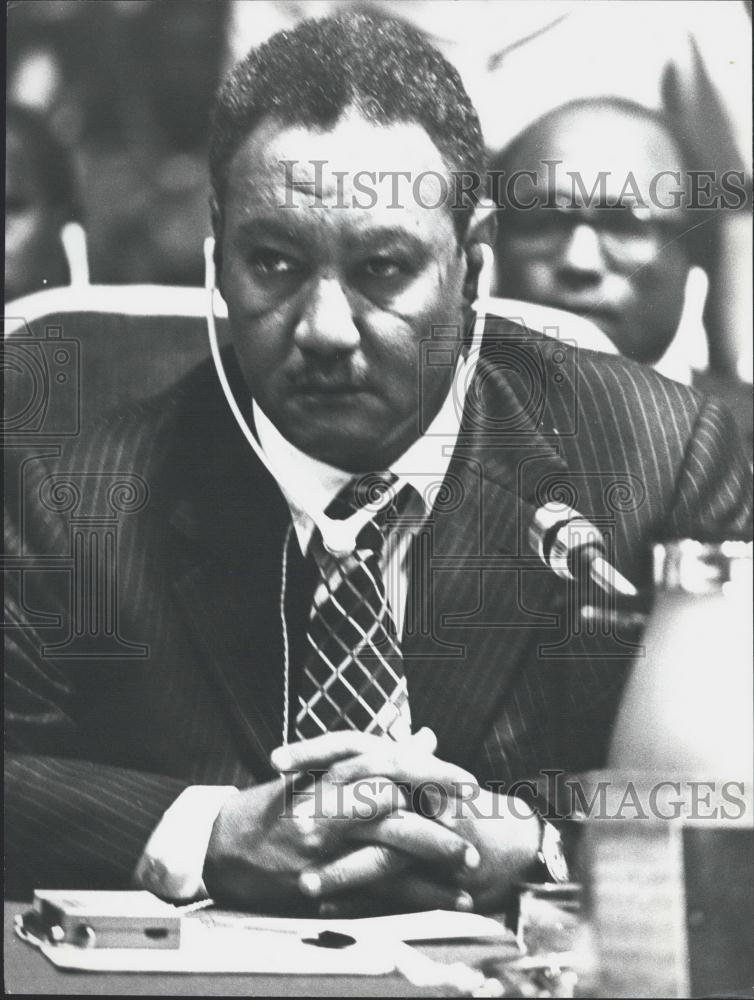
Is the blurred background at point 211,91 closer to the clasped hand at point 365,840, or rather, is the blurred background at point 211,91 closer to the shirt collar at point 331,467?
the shirt collar at point 331,467

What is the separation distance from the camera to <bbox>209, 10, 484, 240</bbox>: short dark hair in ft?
10.6

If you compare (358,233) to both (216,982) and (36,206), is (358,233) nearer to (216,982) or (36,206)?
(36,206)

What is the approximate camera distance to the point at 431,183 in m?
3.24

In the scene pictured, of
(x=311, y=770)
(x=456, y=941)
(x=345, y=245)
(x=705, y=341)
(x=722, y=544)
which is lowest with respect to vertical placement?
(x=456, y=941)

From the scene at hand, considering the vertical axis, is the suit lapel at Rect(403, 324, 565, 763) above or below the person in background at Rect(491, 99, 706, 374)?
below

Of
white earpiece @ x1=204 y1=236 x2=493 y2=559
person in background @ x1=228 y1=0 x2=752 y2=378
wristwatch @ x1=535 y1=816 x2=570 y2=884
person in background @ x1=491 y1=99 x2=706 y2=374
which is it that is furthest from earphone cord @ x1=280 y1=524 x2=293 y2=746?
person in background @ x1=228 y1=0 x2=752 y2=378

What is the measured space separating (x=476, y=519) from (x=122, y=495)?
1.03 meters

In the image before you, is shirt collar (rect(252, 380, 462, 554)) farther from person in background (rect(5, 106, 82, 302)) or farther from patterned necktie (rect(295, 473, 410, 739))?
person in background (rect(5, 106, 82, 302))

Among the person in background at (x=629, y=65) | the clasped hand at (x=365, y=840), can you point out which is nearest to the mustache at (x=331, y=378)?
the person in background at (x=629, y=65)

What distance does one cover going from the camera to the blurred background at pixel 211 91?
332 cm

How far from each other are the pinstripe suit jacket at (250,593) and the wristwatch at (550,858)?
7.3 inches

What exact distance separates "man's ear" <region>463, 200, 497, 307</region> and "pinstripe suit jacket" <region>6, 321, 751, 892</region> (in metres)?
0.16

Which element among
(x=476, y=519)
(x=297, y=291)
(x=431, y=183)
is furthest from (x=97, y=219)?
(x=476, y=519)

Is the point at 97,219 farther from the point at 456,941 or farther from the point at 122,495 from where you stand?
the point at 456,941
